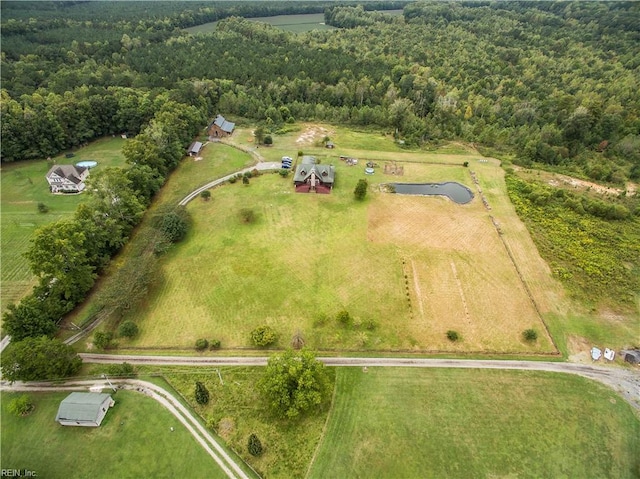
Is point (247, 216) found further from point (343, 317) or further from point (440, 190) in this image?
point (440, 190)

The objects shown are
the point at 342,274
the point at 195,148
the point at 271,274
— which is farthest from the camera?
the point at 195,148

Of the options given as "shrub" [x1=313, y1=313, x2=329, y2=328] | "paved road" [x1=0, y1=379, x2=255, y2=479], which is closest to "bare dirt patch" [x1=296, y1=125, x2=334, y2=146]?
"shrub" [x1=313, y1=313, x2=329, y2=328]

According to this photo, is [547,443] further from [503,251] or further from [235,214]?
[235,214]

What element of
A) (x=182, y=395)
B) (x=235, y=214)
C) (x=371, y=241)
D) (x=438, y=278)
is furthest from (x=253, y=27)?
(x=182, y=395)

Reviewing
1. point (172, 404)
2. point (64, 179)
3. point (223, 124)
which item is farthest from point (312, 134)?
point (172, 404)

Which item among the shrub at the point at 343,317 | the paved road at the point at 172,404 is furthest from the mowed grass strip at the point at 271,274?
the paved road at the point at 172,404

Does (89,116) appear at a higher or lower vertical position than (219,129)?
higher
